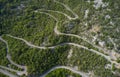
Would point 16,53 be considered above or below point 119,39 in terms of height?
below

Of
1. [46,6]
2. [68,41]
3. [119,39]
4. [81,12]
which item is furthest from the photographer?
[46,6]

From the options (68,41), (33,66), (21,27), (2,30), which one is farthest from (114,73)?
(2,30)

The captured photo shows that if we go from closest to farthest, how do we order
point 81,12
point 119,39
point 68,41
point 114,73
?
1. point 114,73
2. point 119,39
3. point 68,41
4. point 81,12

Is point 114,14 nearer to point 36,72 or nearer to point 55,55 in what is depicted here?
point 55,55

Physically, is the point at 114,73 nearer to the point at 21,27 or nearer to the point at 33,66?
the point at 33,66

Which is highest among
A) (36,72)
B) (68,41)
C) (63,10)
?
(63,10)

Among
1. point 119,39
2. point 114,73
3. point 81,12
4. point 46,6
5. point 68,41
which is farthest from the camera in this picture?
point 46,6

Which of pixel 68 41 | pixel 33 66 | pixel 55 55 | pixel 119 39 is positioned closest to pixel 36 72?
pixel 33 66

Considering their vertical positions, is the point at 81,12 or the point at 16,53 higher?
the point at 81,12

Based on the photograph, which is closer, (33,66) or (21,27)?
(33,66)

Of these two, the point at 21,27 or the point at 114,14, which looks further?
the point at 21,27
